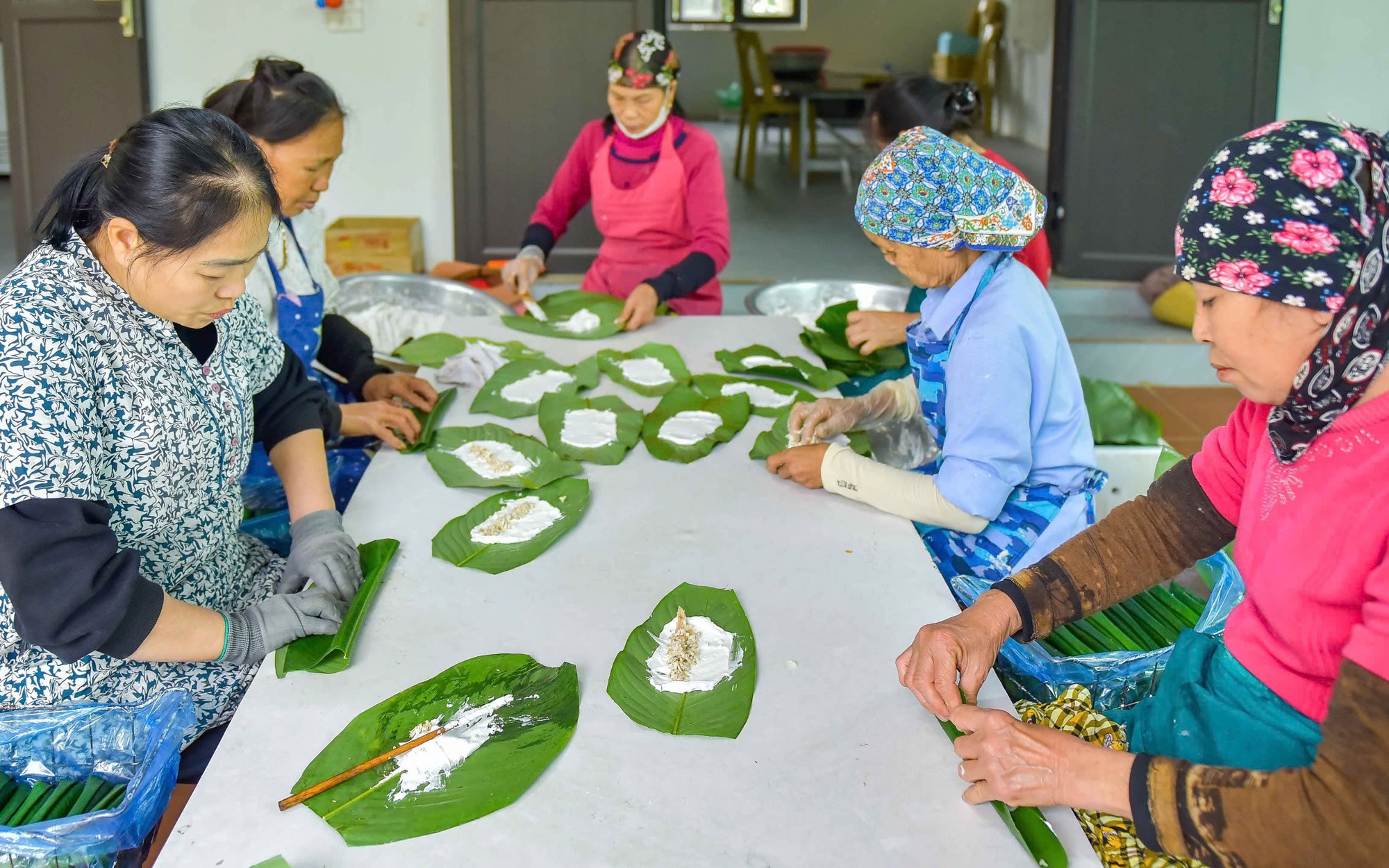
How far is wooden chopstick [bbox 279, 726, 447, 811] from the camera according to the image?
42.1 inches

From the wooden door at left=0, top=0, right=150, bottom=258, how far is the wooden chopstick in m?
4.56

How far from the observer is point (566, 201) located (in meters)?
3.55

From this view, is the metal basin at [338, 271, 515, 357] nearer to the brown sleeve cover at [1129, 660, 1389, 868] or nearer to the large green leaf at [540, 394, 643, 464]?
the large green leaf at [540, 394, 643, 464]

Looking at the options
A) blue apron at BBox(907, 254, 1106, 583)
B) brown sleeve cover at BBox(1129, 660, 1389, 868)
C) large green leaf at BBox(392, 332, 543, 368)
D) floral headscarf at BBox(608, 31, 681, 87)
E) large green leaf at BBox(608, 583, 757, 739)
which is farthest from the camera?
floral headscarf at BBox(608, 31, 681, 87)

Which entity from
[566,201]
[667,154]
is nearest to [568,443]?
[667,154]

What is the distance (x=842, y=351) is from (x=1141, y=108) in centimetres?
297

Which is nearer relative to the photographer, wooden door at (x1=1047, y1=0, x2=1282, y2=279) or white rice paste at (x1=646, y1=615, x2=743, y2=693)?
white rice paste at (x1=646, y1=615, x2=743, y2=693)

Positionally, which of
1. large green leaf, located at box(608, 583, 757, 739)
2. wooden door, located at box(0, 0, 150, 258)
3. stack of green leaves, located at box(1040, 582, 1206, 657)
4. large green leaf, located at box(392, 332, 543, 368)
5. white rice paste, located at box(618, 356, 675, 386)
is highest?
wooden door, located at box(0, 0, 150, 258)

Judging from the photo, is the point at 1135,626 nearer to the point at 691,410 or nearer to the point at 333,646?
the point at 691,410

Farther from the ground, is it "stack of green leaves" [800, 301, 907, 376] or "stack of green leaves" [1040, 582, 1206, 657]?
"stack of green leaves" [800, 301, 907, 376]

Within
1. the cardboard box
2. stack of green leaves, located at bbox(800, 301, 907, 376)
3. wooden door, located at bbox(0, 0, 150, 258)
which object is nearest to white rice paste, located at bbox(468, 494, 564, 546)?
stack of green leaves, located at bbox(800, 301, 907, 376)

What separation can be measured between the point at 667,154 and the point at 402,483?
170cm

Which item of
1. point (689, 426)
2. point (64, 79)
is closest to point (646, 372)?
point (689, 426)

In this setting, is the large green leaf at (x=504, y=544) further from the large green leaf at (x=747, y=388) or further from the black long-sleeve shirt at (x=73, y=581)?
the large green leaf at (x=747, y=388)
